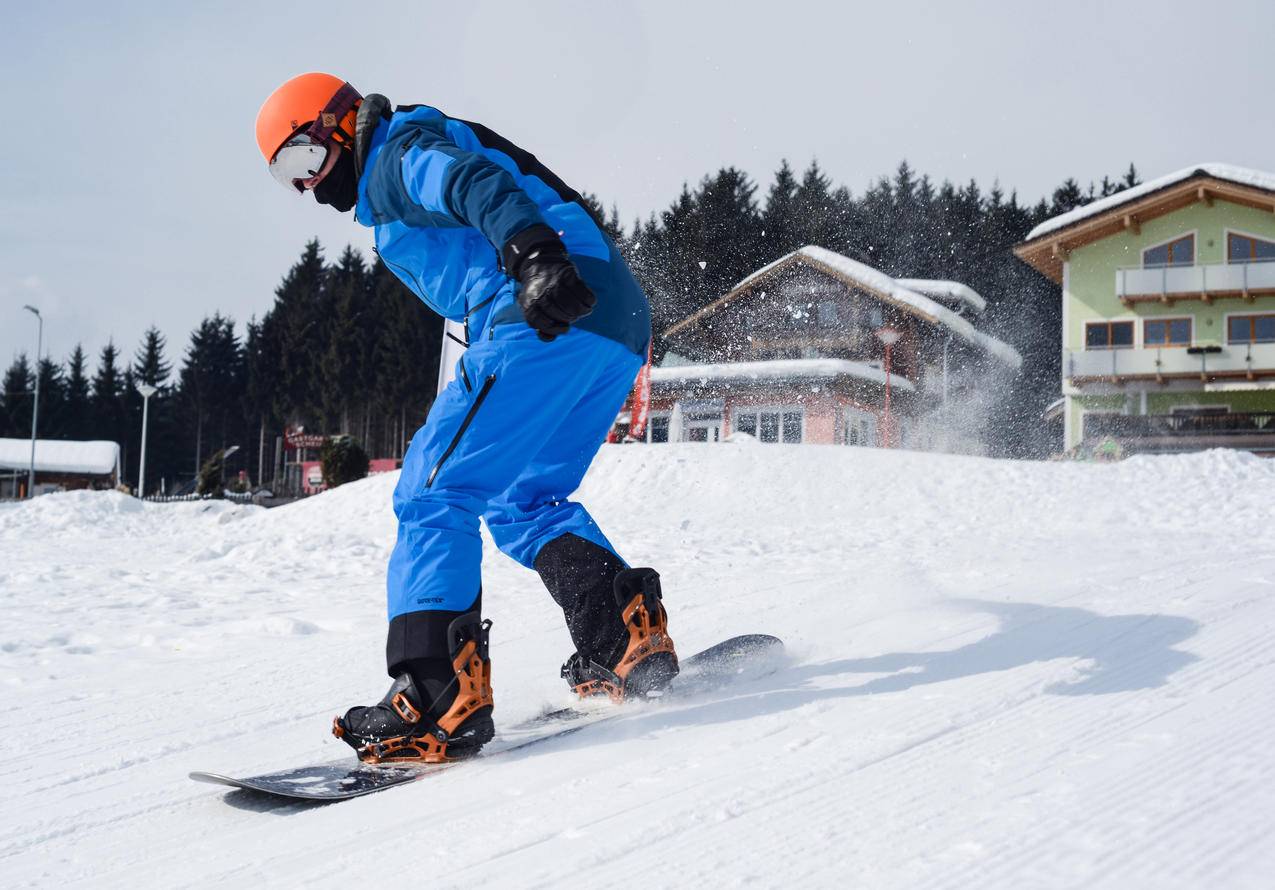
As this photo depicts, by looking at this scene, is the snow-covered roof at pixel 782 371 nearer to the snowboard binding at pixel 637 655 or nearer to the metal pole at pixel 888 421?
the metal pole at pixel 888 421

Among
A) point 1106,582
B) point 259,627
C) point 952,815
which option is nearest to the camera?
point 952,815

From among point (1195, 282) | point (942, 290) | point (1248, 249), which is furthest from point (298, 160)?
point (942, 290)

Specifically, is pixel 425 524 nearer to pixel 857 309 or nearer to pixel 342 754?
pixel 342 754

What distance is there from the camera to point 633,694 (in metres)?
2.33

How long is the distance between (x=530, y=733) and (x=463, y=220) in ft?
3.71

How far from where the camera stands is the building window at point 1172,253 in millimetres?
25938

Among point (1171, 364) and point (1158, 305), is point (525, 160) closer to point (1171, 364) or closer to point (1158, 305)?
point (1171, 364)

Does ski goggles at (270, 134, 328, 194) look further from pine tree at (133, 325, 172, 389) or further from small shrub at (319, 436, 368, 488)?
pine tree at (133, 325, 172, 389)

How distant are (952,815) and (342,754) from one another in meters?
1.38

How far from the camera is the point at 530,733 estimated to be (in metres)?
2.12

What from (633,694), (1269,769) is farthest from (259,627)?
(1269,769)

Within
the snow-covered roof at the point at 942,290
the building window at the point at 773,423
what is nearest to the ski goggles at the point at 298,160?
the building window at the point at 773,423

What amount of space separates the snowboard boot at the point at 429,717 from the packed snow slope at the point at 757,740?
0.10m

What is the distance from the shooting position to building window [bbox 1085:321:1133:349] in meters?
27.1
